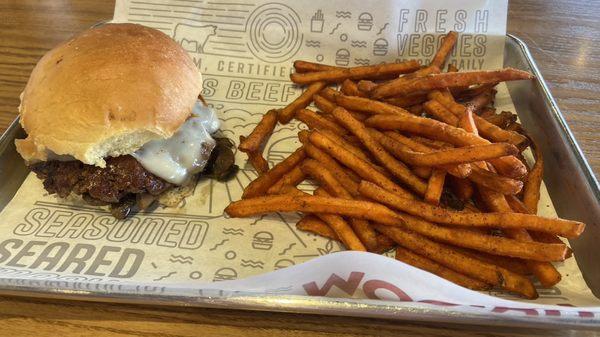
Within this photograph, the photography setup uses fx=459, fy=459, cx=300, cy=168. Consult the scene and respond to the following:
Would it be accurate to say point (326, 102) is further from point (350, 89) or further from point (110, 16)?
point (110, 16)

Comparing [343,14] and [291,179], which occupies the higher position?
[343,14]

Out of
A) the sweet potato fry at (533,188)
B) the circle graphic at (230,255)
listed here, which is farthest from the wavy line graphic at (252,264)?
the sweet potato fry at (533,188)

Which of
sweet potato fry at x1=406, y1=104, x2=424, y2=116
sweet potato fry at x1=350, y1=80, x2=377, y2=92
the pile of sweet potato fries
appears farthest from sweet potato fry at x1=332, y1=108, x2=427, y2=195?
sweet potato fry at x1=406, y1=104, x2=424, y2=116

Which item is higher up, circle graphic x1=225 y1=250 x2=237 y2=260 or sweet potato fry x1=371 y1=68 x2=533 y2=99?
sweet potato fry x1=371 y1=68 x2=533 y2=99

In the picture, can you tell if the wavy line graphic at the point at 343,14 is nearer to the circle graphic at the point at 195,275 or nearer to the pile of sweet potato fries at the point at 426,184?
the pile of sweet potato fries at the point at 426,184

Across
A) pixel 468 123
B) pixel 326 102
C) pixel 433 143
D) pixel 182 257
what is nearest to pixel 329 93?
pixel 326 102

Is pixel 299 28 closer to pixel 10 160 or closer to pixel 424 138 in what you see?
pixel 424 138

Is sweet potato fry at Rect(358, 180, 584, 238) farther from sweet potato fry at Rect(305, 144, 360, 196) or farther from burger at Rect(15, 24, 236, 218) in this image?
burger at Rect(15, 24, 236, 218)
